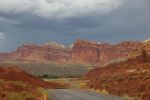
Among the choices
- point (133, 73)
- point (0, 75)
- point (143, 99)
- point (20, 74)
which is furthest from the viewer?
point (20, 74)

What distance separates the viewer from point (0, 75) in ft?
283

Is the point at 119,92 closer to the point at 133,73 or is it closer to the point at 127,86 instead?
the point at 127,86

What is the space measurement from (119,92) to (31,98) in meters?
21.5

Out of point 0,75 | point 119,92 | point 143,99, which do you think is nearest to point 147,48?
point 0,75

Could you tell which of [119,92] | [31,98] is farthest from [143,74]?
[31,98]

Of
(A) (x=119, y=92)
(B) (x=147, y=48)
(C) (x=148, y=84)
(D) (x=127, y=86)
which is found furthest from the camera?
(B) (x=147, y=48)

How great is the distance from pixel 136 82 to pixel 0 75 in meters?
40.8

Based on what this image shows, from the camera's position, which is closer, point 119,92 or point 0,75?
point 119,92

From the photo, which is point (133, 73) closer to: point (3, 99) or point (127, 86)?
point (127, 86)

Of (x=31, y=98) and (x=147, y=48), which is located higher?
(x=147, y=48)

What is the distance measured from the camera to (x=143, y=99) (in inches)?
1692

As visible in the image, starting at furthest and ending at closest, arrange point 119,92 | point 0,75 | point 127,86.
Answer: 1. point 0,75
2. point 127,86
3. point 119,92

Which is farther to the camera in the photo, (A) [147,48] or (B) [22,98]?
(A) [147,48]

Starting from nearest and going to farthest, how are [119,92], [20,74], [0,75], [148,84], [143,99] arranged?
[143,99]
[148,84]
[119,92]
[0,75]
[20,74]
